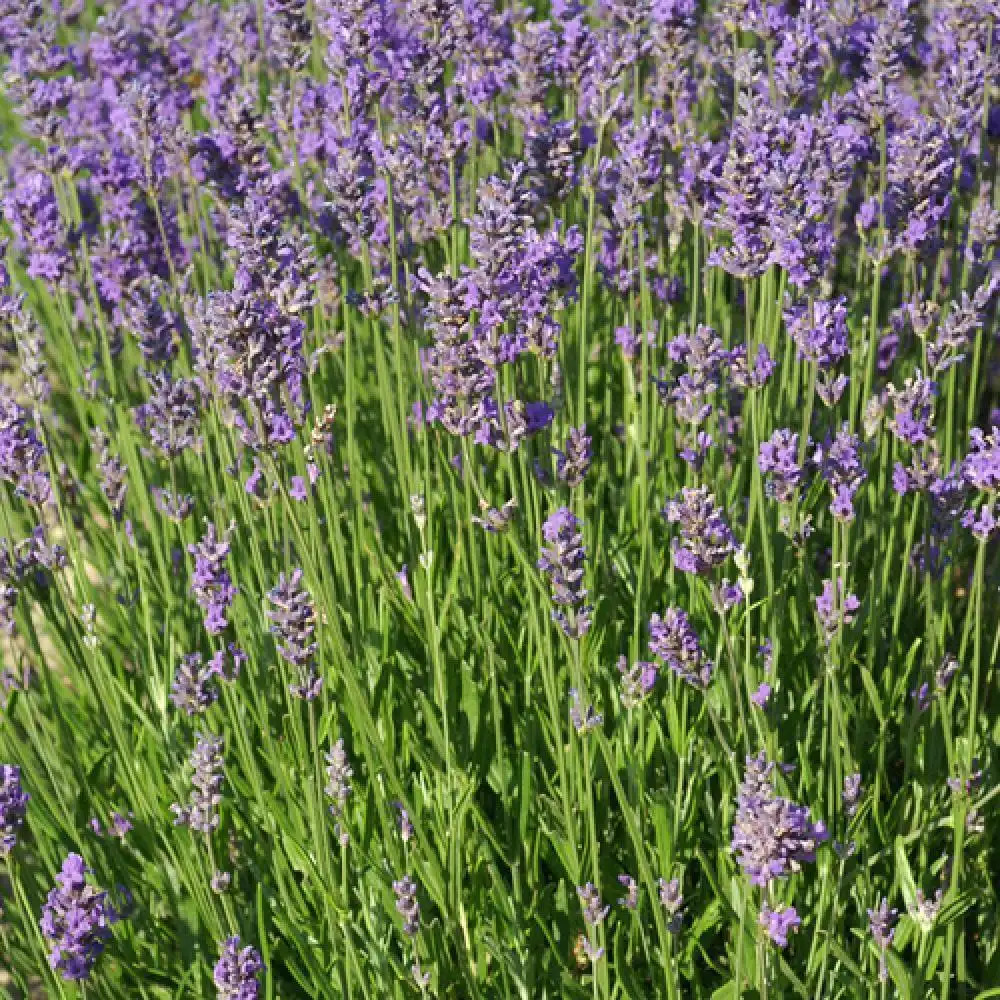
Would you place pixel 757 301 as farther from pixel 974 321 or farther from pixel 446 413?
pixel 446 413

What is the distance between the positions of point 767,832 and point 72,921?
1336 millimetres

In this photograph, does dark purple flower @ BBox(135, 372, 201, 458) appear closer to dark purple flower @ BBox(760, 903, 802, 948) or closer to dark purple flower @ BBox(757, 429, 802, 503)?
dark purple flower @ BBox(757, 429, 802, 503)

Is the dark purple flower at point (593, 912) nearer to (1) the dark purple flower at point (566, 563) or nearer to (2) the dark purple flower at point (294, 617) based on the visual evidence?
(1) the dark purple flower at point (566, 563)

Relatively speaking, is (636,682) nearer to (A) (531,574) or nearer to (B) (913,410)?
(A) (531,574)

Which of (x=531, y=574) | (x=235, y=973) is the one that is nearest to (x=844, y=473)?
(x=531, y=574)

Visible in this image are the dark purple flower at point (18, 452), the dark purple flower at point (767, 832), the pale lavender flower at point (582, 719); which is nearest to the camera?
the dark purple flower at point (767, 832)

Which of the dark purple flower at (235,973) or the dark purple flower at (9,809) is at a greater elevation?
the dark purple flower at (9,809)

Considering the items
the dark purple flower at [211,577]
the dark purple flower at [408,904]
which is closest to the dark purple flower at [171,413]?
the dark purple flower at [211,577]

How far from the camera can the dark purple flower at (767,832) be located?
2.02m

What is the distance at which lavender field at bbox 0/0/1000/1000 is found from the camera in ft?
8.59

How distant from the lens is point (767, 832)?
2020 millimetres

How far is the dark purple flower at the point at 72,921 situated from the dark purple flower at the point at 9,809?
111 millimetres

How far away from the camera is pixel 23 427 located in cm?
275

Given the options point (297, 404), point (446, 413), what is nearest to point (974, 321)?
point (446, 413)
